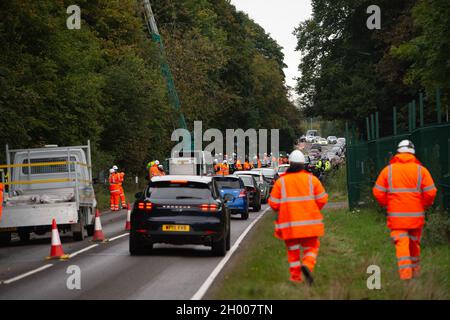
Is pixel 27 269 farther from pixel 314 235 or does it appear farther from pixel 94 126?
pixel 94 126

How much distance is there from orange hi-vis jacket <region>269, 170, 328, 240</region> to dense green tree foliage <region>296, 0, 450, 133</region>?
3756 centimetres

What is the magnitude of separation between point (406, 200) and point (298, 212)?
4.78 ft

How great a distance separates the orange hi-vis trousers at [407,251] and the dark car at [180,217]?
679 cm

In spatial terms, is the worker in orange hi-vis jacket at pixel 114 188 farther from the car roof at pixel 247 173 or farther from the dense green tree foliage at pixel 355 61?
the dense green tree foliage at pixel 355 61

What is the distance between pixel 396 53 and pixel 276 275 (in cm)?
3606

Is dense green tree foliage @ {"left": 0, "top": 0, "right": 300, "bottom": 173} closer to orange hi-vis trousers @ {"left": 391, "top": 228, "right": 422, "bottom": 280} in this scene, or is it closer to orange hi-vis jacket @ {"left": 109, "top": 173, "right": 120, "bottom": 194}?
orange hi-vis jacket @ {"left": 109, "top": 173, "right": 120, "bottom": 194}

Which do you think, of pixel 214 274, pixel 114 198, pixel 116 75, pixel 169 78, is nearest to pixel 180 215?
pixel 214 274

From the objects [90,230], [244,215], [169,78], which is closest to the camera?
[90,230]

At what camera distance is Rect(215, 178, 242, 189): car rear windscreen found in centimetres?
3475

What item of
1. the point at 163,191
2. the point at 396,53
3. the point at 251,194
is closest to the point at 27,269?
the point at 163,191

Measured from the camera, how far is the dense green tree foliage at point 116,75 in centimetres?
3541

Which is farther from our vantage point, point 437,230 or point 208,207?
point 208,207

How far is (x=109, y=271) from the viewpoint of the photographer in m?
17.2

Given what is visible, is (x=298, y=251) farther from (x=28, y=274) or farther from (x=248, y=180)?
(x=248, y=180)
